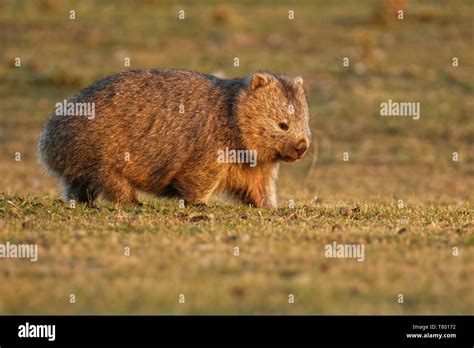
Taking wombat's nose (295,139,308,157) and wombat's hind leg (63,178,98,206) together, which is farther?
wombat's hind leg (63,178,98,206)

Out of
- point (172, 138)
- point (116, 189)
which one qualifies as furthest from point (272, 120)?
point (116, 189)

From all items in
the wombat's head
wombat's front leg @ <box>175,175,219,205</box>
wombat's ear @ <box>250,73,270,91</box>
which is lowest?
wombat's front leg @ <box>175,175,219,205</box>

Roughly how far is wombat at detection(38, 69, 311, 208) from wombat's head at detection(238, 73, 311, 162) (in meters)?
0.01

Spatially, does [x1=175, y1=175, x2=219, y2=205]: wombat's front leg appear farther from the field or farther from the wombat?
the field

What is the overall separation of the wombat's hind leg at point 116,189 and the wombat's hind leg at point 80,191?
0.60 ft

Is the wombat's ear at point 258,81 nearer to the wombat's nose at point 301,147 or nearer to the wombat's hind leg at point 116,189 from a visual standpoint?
the wombat's nose at point 301,147

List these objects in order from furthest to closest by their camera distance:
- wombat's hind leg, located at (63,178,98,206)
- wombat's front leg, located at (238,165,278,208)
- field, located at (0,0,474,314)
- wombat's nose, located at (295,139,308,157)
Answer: wombat's front leg, located at (238,165,278,208), wombat's hind leg, located at (63,178,98,206), wombat's nose, located at (295,139,308,157), field, located at (0,0,474,314)

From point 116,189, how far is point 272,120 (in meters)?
2.24

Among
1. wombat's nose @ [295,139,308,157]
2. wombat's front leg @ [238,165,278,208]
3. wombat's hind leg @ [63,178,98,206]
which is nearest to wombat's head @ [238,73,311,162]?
wombat's nose @ [295,139,308,157]

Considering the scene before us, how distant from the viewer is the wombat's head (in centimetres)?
1245

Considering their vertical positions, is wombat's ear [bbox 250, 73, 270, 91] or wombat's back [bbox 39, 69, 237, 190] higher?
wombat's ear [bbox 250, 73, 270, 91]

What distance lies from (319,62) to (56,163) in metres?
16.9

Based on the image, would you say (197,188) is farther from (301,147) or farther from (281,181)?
(281,181)

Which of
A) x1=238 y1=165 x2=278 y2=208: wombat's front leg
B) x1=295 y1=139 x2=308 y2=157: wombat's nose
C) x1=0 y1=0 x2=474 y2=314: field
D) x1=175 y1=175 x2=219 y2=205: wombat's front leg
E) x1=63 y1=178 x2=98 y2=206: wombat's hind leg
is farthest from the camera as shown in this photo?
x1=238 y1=165 x2=278 y2=208: wombat's front leg
